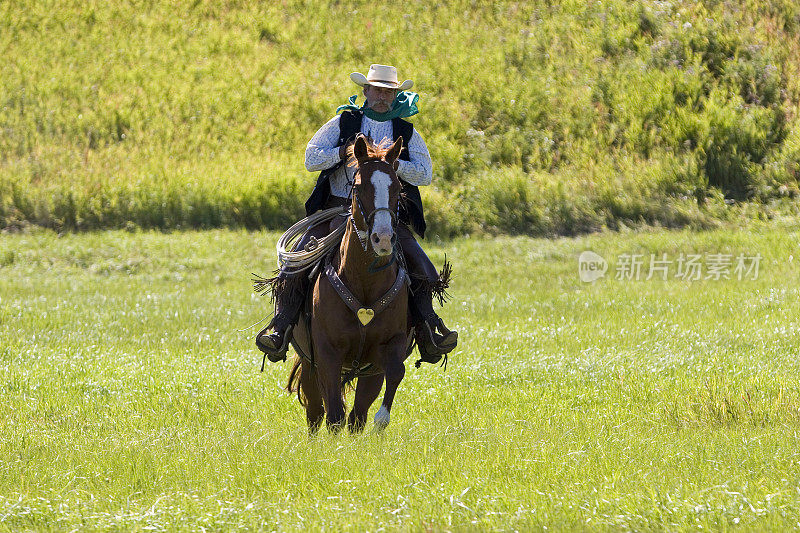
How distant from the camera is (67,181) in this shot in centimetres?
3158

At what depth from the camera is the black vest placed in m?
9.82

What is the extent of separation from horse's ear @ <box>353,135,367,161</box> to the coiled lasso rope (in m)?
0.94

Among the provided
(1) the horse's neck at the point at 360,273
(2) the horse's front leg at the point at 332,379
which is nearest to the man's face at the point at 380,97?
(1) the horse's neck at the point at 360,273

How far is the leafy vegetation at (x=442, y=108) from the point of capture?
2961cm

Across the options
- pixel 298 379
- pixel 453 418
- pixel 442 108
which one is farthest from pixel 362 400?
pixel 442 108

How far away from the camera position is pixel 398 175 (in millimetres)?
9438

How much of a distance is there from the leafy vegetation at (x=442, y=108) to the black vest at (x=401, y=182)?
18164 millimetres

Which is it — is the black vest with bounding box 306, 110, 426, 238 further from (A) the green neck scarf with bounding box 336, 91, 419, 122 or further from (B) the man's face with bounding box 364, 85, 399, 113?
(B) the man's face with bounding box 364, 85, 399, 113

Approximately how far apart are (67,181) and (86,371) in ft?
62.5

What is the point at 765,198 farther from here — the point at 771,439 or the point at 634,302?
the point at 771,439

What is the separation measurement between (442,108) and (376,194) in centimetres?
2588

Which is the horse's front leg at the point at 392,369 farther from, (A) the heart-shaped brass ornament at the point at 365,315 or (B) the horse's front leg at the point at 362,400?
(A) the heart-shaped brass ornament at the point at 365,315

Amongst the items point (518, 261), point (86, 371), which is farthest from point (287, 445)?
point (518, 261)

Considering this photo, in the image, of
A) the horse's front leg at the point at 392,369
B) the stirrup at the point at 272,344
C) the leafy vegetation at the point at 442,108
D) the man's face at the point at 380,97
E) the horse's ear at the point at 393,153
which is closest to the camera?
the horse's ear at the point at 393,153
